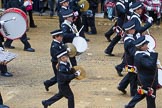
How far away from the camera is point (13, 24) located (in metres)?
12.3

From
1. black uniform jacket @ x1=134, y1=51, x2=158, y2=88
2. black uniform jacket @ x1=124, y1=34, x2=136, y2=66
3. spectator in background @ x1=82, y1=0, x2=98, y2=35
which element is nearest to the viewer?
black uniform jacket @ x1=134, y1=51, x2=158, y2=88

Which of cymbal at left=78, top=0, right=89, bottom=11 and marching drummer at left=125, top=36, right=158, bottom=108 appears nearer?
marching drummer at left=125, top=36, right=158, bottom=108

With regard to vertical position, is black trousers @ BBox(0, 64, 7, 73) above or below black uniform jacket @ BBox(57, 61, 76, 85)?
below

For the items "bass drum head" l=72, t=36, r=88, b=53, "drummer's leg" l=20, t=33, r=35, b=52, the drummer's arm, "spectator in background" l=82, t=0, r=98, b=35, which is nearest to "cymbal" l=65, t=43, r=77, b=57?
the drummer's arm

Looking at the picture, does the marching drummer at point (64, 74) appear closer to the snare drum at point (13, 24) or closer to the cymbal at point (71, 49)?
the cymbal at point (71, 49)

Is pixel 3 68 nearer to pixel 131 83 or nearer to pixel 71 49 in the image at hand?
pixel 71 49

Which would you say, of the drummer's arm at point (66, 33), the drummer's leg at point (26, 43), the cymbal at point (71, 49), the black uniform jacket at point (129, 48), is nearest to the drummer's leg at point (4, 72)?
the drummer's arm at point (66, 33)

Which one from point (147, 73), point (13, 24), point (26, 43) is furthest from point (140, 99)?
point (26, 43)

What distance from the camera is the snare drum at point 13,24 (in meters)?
12.1

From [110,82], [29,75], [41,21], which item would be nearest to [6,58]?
[29,75]

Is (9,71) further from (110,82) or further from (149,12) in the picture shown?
(149,12)

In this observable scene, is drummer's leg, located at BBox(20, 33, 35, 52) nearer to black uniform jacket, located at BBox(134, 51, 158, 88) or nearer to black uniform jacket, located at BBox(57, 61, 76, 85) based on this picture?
black uniform jacket, located at BBox(57, 61, 76, 85)

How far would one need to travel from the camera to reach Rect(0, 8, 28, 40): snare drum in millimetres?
12125

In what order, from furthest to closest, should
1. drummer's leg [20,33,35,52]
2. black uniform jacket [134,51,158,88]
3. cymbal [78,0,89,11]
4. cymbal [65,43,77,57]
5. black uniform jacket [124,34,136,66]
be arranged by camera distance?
cymbal [78,0,89,11]
drummer's leg [20,33,35,52]
cymbal [65,43,77,57]
black uniform jacket [124,34,136,66]
black uniform jacket [134,51,158,88]
